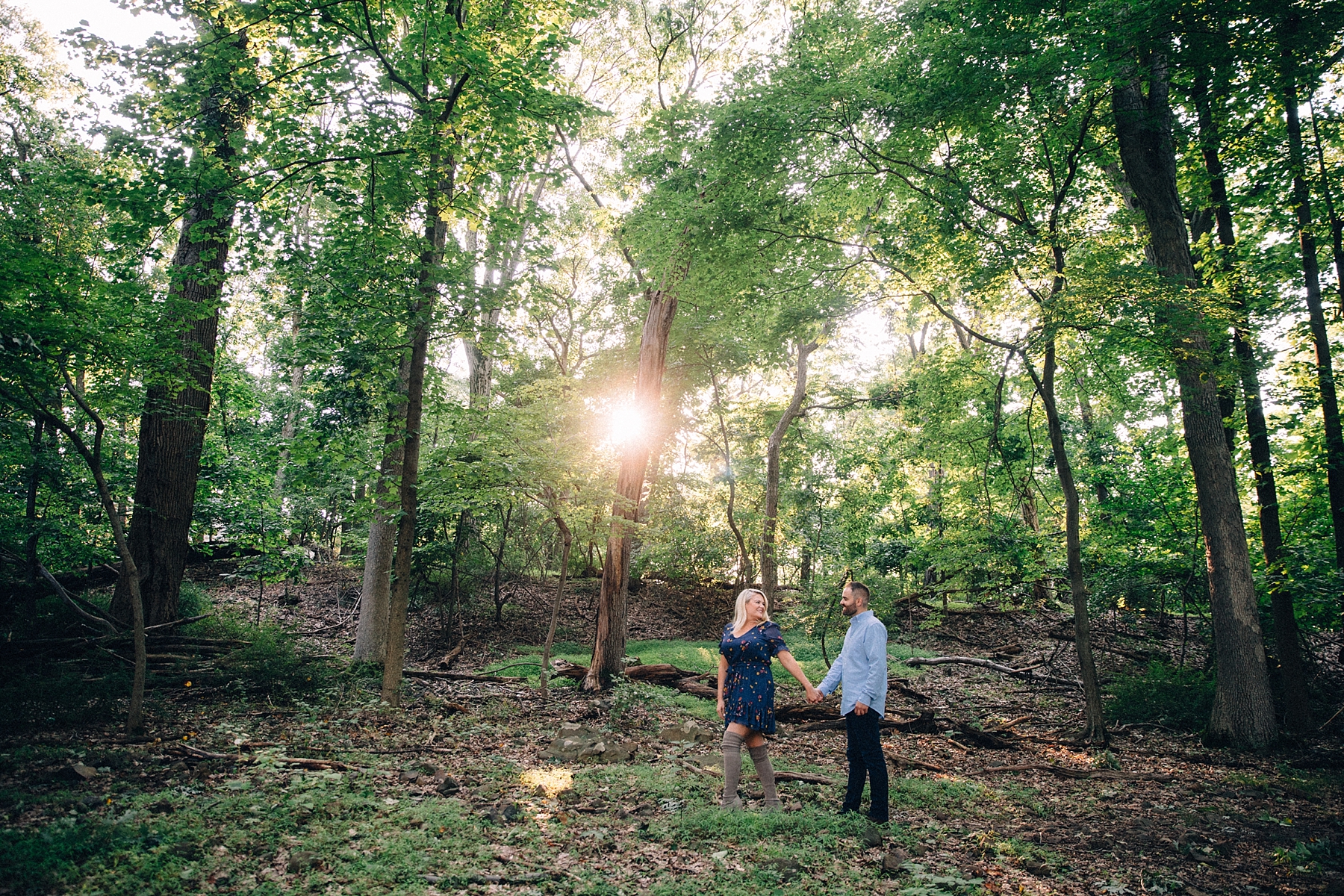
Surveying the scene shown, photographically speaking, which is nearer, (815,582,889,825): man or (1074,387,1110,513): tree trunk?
(815,582,889,825): man

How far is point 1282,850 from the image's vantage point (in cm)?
427

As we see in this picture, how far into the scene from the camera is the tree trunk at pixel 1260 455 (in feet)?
23.7

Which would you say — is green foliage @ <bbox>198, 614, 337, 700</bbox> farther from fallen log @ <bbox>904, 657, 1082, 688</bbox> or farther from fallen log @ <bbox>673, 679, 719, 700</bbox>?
fallen log @ <bbox>904, 657, 1082, 688</bbox>

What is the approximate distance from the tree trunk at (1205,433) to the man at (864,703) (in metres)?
5.26

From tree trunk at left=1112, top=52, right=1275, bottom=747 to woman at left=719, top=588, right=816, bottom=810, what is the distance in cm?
589

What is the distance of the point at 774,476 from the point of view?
1911 centimetres

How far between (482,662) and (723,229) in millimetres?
8775

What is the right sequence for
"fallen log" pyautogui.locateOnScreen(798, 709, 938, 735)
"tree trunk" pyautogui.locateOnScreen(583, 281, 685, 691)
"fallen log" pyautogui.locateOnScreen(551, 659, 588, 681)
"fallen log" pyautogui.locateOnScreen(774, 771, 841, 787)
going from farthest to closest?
"fallen log" pyautogui.locateOnScreen(551, 659, 588, 681) < "tree trunk" pyautogui.locateOnScreen(583, 281, 685, 691) < "fallen log" pyautogui.locateOnScreen(798, 709, 938, 735) < "fallen log" pyautogui.locateOnScreen(774, 771, 841, 787)

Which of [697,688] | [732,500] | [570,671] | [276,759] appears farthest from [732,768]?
[732,500]

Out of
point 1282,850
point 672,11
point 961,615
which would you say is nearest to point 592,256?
point 672,11

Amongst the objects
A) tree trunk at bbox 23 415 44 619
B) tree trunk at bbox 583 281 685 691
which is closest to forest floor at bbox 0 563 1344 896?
tree trunk at bbox 583 281 685 691

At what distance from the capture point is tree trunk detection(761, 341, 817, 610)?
19.1 m

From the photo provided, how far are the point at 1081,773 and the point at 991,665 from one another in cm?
541

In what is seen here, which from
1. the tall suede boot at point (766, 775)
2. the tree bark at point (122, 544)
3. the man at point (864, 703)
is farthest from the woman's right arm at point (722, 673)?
the tree bark at point (122, 544)
